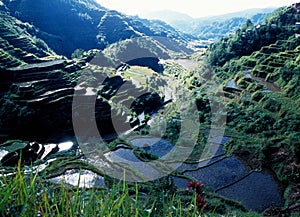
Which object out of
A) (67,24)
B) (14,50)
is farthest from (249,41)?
(67,24)

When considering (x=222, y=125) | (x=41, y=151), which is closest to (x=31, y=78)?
(x=41, y=151)

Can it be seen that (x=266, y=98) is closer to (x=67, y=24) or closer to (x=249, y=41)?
(x=249, y=41)

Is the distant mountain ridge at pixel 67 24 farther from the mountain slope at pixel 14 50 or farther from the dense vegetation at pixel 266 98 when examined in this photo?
the dense vegetation at pixel 266 98

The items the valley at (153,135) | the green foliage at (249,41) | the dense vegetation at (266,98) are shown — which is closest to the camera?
the valley at (153,135)

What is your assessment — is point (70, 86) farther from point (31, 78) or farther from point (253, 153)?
point (253, 153)

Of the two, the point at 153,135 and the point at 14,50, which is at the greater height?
the point at 14,50

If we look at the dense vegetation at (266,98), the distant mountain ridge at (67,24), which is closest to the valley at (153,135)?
the dense vegetation at (266,98)

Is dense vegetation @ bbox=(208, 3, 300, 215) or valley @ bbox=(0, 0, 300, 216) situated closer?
valley @ bbox=(0, 0, 300, 216)

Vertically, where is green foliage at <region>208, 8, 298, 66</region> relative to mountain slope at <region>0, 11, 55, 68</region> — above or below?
above

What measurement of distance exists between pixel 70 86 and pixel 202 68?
43.7 ft

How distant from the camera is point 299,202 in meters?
7.41

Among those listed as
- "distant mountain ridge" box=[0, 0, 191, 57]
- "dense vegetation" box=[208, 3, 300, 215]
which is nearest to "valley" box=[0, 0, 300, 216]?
"dense vegetation" box=[208, 3, 300, 215]

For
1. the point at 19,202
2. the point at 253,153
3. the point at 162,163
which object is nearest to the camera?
the point at 19,202

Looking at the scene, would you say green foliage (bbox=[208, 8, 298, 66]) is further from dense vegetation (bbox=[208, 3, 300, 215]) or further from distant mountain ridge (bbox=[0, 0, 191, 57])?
distant mountain ridge (bbox=[0, 0, 191, 57])
